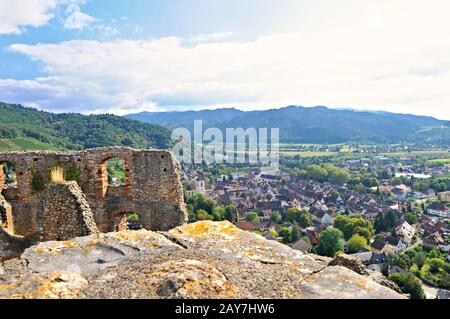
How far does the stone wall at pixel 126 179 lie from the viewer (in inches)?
590

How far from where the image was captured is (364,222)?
3322 inches

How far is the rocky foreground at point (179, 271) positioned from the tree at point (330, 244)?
62483 mm

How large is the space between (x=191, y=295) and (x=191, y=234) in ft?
11.5

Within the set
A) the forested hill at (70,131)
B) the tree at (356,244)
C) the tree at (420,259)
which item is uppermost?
the forested hill at (70,131)

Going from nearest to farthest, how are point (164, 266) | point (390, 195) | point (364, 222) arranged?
1. point (164, 266)
2. point (364, 222)
3. point (390, 195)

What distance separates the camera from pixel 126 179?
15.3 metres

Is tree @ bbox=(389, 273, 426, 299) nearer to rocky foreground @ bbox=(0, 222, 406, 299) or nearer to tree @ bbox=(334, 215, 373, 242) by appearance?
tree @ bbox=(334, 215, 373, 242)

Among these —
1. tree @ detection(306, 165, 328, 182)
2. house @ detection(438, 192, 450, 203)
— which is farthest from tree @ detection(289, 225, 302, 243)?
tree @ detection(306, 165, 328, 182)

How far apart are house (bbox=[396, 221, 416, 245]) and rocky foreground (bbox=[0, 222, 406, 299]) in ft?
275

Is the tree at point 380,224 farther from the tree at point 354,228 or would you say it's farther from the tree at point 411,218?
the tree at point 411,218

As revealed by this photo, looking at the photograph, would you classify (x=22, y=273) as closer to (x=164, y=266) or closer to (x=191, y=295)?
(x=164, y=266)

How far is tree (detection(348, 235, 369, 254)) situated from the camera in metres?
73.0

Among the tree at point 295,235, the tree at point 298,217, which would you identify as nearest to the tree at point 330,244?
the tree at point 295,235
